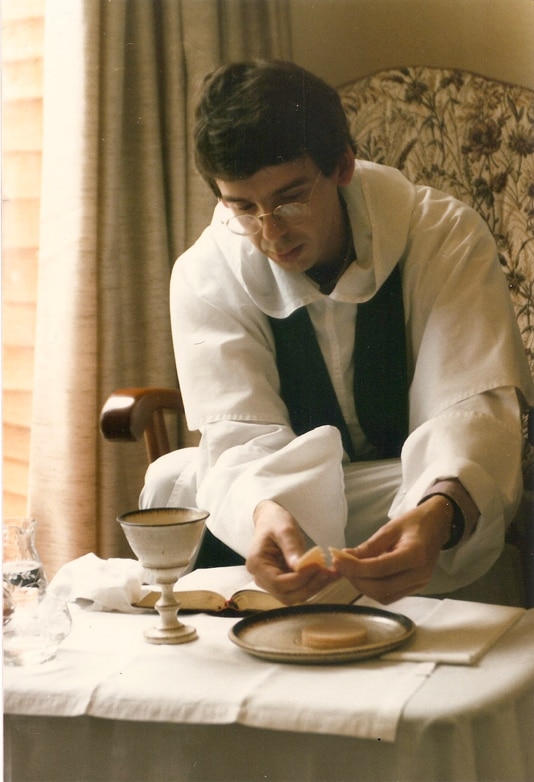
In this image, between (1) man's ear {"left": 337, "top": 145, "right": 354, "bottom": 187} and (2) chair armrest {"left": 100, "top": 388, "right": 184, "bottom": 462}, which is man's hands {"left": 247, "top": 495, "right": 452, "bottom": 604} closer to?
(2) chair armrest {"left": 100, "top": 388, "right": 184, "bottom": 462}

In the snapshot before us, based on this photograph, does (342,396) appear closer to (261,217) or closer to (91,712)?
(261,217)

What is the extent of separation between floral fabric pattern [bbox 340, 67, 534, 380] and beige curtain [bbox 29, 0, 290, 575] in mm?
170

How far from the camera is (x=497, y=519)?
3.19 feet

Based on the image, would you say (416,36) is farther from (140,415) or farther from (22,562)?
(22,562)

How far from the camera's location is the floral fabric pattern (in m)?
1.01

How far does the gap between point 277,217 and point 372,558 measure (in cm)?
40

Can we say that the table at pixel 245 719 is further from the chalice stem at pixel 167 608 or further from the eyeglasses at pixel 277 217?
the eyeglasses at pixel 277 217

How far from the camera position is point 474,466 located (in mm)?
974

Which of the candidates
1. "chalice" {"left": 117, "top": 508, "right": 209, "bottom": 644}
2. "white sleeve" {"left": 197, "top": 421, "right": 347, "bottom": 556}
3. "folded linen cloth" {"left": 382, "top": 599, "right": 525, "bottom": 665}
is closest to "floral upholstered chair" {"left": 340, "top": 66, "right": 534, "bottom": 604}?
"folded linen cloth" {"left": 382, "top": 599, "right": 525, "bottom": 665}

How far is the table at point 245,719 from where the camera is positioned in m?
0.73

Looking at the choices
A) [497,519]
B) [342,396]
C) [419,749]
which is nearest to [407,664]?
[419,749]

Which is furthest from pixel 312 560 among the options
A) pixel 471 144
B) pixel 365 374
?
pixel 471 144

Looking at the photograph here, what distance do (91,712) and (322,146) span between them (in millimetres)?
654

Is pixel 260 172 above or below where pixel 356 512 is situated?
above
